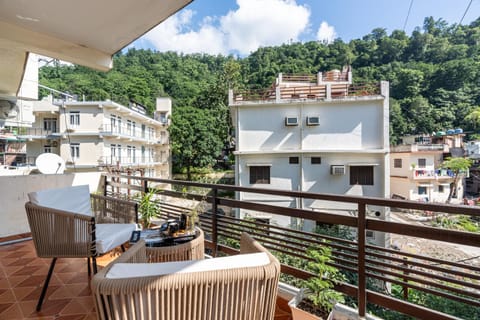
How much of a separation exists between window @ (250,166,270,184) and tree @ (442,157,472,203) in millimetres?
14166

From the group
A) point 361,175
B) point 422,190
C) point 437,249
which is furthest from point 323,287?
point 422,190

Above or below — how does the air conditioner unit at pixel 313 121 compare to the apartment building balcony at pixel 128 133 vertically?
below

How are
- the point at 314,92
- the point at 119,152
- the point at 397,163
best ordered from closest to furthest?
the point at 314,92
the point at 119,152
the point at 397,163

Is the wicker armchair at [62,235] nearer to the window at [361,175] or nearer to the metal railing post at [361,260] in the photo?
the metal railing post at [361,260]

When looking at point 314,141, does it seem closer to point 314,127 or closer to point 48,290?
point 314,127

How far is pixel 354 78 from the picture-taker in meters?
15.9

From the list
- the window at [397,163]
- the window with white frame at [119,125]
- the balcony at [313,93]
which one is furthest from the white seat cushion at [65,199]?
the window at [397,163]

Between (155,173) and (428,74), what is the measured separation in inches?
914

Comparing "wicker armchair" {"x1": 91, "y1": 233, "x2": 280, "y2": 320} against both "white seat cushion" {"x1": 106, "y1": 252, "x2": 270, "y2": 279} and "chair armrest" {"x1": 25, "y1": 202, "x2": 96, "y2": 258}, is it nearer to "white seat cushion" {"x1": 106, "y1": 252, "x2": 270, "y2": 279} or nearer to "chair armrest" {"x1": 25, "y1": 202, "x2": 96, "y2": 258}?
"white seat cushion" {"x1": 106, "y1": 252, "x2": 270, "y2": 279}

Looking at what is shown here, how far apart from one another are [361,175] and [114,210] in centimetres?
814

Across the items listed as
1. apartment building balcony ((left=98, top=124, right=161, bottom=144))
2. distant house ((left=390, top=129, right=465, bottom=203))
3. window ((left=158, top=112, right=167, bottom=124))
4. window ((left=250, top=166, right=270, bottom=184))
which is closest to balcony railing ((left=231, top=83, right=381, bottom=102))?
window ((left=250, top=166, right=270, bottom=184))

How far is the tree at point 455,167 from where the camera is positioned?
14797 mm

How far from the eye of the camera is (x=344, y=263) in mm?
1556

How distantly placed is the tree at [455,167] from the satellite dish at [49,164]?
66.6ft
